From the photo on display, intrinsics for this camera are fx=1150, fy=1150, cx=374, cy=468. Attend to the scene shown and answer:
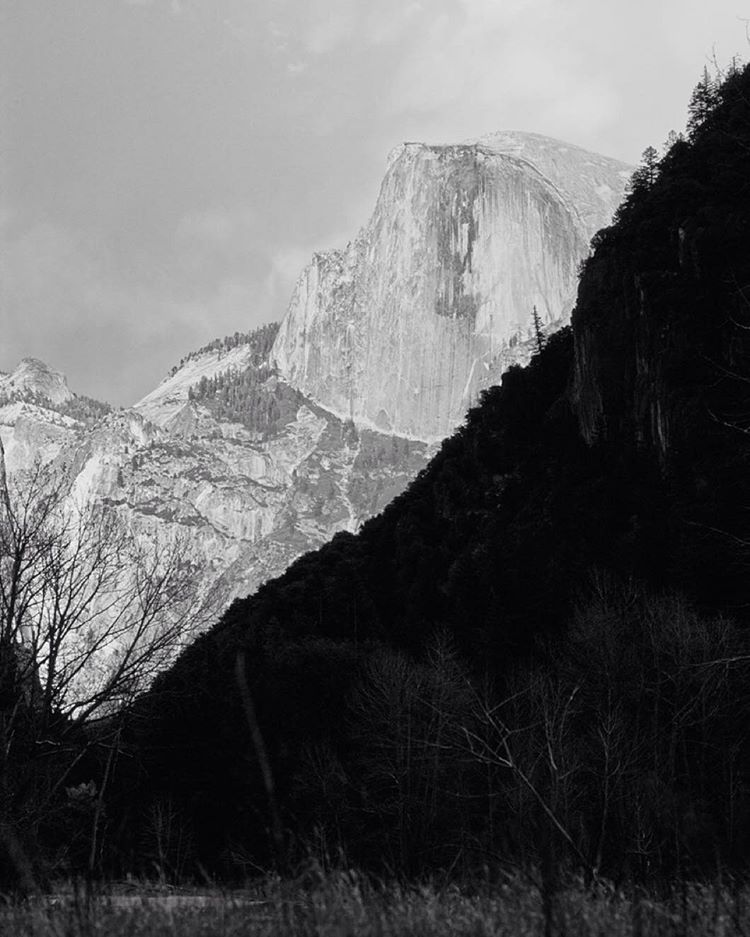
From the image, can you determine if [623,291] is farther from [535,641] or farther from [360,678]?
[360,678]

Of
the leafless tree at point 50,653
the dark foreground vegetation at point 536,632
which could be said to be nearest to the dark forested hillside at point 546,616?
the dark foreground vegetation at point 536,632

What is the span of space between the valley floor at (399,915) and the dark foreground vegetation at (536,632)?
668 cm

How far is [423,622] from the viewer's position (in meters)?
55.8

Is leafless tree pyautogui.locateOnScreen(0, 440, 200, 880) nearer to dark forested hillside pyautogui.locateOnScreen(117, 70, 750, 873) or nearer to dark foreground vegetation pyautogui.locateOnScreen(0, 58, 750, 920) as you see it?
dark foreground vegetation pyautogui.locateOnScreen(0, 58, 750, 920)

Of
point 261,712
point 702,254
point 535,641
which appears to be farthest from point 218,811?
point 702,254

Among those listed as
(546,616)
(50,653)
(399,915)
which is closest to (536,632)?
(546,616)

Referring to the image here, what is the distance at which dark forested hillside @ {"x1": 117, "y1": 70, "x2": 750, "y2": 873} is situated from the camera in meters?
31.7

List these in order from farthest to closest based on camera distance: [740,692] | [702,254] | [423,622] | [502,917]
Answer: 1. [423,622]
2. [702,254]
3. [740,692]
4. [502,917]

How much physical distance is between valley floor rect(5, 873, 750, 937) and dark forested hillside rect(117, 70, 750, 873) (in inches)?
394

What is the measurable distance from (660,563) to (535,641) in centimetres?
591

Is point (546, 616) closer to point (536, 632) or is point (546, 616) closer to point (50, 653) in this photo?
point (536, 632)

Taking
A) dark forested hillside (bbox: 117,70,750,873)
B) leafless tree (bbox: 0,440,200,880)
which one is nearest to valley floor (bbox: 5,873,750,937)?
leafless tree (bbox: 0,440,200,880)

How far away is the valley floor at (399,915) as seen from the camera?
5266 mm

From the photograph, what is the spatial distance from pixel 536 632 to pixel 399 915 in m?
42.7
